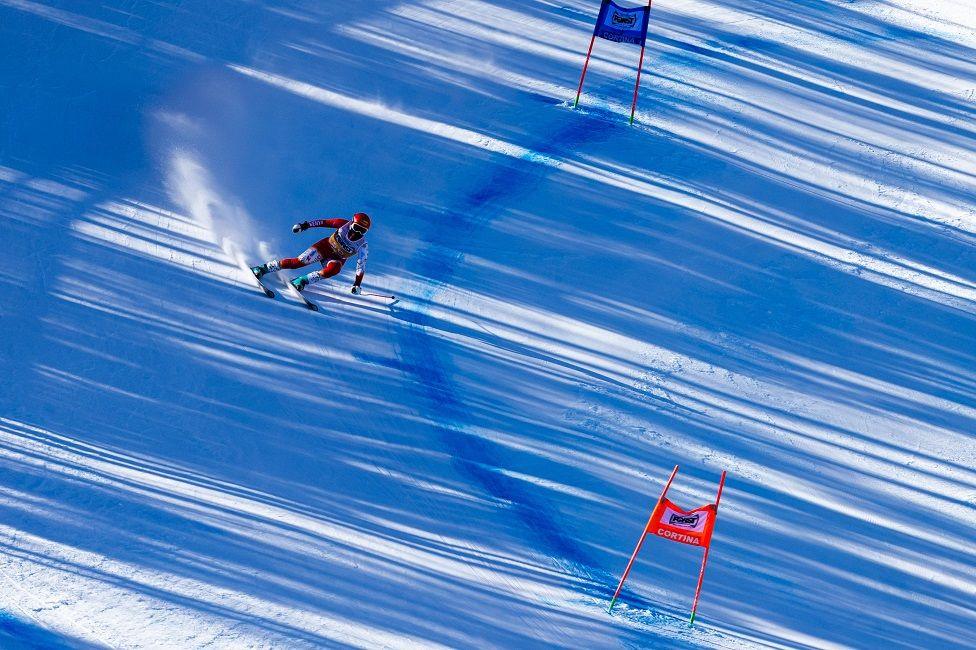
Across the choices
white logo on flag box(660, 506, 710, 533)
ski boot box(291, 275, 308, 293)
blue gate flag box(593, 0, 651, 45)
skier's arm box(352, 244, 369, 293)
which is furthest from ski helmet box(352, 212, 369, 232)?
blue gate flag box(593, 0, 651, 45)

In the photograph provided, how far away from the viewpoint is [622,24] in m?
13.3

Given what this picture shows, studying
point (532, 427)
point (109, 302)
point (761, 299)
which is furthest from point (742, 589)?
point (109, 302)

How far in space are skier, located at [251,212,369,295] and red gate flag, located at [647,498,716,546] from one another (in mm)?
4192

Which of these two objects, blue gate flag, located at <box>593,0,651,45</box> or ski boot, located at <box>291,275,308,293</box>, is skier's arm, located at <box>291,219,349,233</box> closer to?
ski boot, located at <box>291,275,308,293</box>

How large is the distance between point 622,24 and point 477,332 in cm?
491

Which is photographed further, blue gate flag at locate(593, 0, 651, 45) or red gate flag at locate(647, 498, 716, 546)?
blue gate flag at locate(593, 0, 651, 45)

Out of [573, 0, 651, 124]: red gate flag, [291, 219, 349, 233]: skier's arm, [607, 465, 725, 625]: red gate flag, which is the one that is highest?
[573, 0, 651, 124]: red gate flag

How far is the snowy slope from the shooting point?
9172 millimetres

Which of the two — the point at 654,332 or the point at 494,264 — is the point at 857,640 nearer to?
the point at 654,332

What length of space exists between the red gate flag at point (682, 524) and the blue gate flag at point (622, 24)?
6.96 metres

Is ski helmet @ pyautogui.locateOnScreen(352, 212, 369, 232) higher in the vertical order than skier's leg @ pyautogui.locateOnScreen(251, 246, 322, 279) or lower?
higher

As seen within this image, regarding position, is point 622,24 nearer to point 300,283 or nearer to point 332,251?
point 332,251

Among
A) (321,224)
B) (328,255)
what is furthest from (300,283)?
(321,224)

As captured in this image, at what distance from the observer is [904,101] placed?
15156mm
